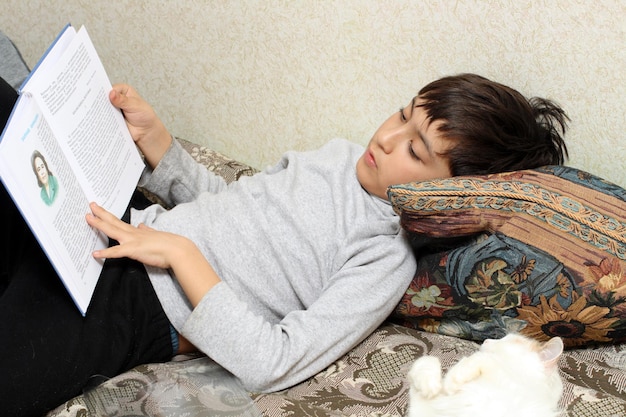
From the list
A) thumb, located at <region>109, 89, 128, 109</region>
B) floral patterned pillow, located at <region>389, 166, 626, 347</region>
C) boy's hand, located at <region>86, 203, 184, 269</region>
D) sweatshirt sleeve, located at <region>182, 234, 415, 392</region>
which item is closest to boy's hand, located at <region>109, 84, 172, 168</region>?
thumb, located at <region>109, 89, 128, 109</region>

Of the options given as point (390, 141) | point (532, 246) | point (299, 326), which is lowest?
point (299, 326)

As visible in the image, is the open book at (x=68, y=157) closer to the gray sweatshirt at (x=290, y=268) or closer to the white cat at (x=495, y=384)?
the gray sweatshirt at (x=290, y=268)

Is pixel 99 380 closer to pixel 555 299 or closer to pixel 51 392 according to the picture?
pixel 51 392

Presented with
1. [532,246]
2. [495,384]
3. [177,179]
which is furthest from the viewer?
[177,179]

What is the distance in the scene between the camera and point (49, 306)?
0.96m

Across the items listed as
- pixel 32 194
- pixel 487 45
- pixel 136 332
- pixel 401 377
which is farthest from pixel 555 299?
pixel 32 194

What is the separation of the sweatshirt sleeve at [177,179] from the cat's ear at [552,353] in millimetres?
802

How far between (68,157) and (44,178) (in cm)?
9

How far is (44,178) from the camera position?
2.83ft

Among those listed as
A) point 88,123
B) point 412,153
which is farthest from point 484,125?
point 88,123

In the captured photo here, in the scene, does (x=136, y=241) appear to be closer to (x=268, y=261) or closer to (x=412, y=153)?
(x=268, y=261)

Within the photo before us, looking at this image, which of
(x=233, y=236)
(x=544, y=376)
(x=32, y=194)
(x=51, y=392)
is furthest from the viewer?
(x=233, y=236)

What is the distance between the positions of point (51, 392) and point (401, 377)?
49 centimetres

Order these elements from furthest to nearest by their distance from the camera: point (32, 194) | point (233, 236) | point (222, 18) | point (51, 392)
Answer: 1. point (222, 18)
2. point (233, 236)
3. point (51, 392)
4. point (32, 194)
